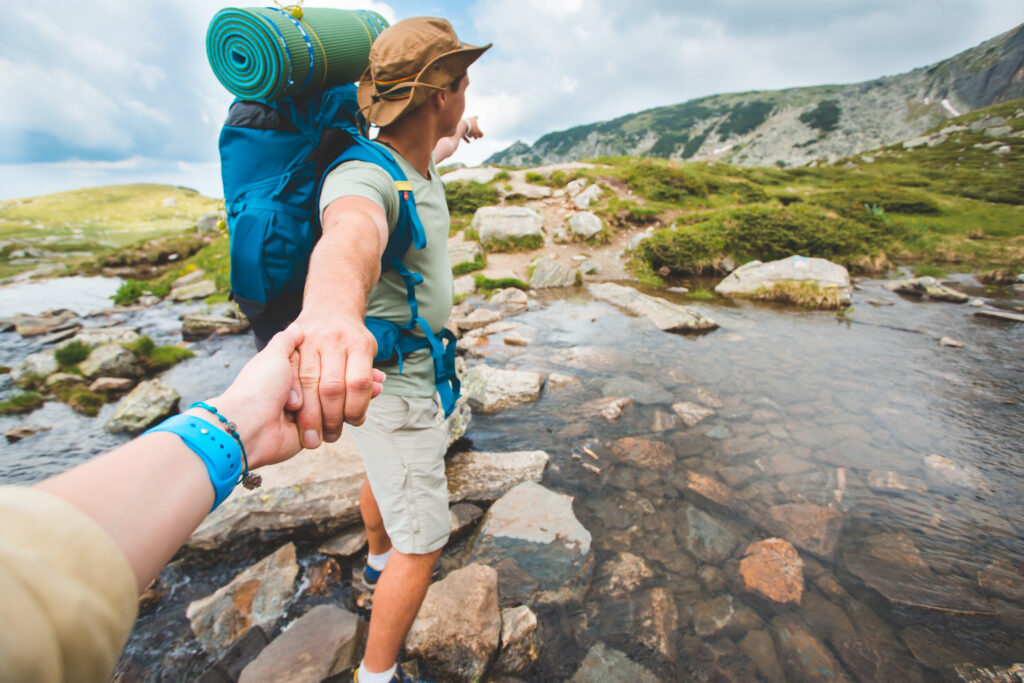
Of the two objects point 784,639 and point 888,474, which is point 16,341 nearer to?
point 784,639

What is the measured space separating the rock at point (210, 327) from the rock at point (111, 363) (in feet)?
7.11

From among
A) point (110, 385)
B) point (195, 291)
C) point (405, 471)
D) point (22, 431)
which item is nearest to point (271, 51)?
point (405, 471)

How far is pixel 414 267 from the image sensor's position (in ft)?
7.03

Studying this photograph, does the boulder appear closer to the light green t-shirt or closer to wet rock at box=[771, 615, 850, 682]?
the light green t-shirt

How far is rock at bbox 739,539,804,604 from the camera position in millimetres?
3016

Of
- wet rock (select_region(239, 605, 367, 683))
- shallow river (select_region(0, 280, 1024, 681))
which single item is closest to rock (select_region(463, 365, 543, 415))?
shallow river (select_region(0, 280, 1024, 681))

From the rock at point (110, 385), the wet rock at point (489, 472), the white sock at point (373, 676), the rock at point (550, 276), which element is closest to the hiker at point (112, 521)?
the white sock at point (373, 676)

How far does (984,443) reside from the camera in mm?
4676

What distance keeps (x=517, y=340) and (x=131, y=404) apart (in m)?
6.32

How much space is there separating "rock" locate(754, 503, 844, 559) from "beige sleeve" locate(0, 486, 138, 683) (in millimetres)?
4391

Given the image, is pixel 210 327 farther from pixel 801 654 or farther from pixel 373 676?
pixel 801 654

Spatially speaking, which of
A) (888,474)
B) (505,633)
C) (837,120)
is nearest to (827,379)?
(888,474)

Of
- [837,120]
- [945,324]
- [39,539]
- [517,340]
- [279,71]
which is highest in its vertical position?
[837,120]

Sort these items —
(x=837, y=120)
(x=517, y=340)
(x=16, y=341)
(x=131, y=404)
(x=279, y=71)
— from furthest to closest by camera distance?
(x=837, y=120) < (x=16, y=341) < (x=517, y=340) < (x=131, y=404) < (x=279, y=71)
